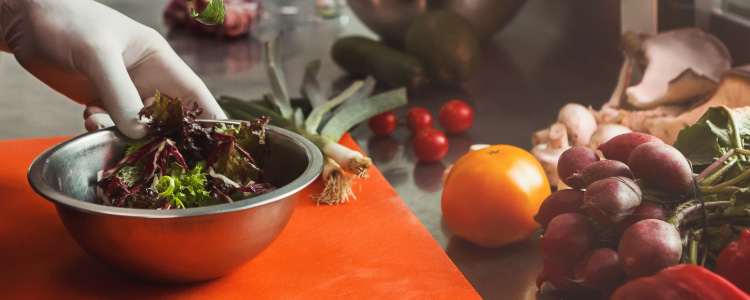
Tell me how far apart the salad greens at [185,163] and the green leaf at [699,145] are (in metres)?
0.54

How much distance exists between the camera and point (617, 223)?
779mm

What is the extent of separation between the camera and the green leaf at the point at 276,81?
4.58ft

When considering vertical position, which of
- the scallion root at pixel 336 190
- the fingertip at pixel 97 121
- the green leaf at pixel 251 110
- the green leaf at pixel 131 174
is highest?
the green leaf at pixel 131 174

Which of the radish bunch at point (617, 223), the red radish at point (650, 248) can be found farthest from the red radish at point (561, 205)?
the red radish at point (650, 248)

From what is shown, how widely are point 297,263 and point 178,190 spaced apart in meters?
0.18

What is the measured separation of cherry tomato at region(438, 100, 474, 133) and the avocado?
12.2 inches

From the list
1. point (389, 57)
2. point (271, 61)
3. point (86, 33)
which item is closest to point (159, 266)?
point (86, 33)

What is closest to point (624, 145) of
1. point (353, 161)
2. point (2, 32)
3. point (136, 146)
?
point (353, 161)

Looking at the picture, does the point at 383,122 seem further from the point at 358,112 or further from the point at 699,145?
the point at 699,145

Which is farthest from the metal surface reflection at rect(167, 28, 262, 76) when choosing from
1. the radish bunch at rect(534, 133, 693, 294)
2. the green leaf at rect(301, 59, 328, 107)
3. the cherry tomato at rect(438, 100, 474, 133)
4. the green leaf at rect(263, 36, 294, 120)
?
the radish bunch at rect(534, 133, 693, 294)

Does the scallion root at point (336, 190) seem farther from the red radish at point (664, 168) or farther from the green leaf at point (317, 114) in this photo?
the red radish at point (664, 168)

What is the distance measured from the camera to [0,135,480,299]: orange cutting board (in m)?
0.80

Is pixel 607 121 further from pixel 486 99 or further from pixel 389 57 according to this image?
pixel 389 57

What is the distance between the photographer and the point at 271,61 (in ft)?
5.18
